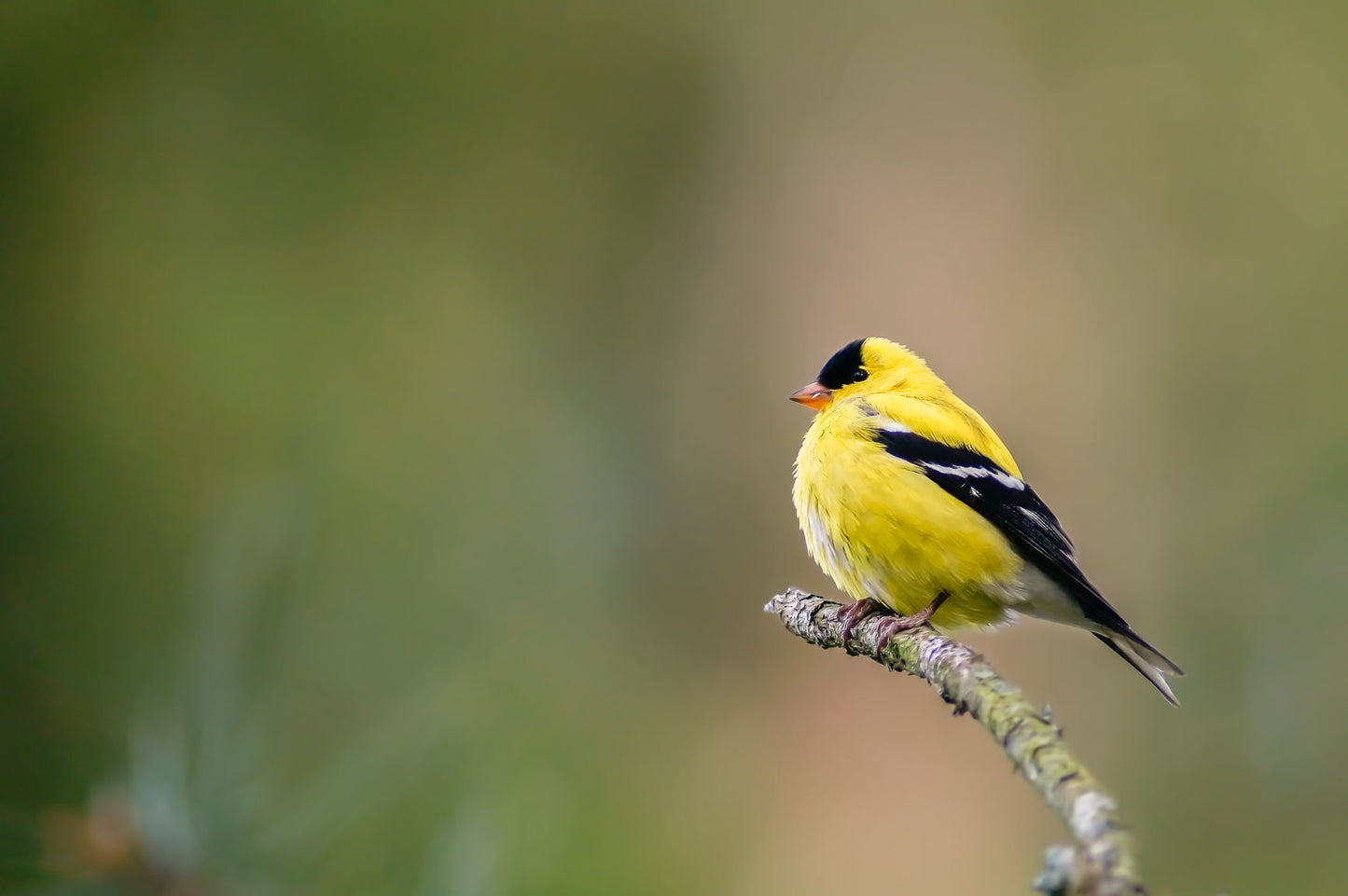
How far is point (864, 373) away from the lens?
12.9 feet

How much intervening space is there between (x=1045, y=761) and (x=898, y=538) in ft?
6.21

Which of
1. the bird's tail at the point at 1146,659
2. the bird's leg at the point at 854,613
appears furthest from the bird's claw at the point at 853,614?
the bird's tail at the point at 1146,659

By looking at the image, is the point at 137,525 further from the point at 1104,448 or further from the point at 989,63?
the point at 989,63

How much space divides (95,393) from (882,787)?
3.88m

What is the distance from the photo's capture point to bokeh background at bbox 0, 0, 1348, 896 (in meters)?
4.83

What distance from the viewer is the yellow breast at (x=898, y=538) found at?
2.96 m

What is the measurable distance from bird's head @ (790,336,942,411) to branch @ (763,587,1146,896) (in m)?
1.82

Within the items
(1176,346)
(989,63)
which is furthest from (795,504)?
(989,63)

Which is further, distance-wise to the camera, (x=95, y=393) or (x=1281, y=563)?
(x=1281, y=563)

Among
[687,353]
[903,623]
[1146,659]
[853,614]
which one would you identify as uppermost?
[687,353]

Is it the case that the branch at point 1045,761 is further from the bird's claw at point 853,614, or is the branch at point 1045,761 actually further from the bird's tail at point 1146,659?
the bird's tail at point 1146,659

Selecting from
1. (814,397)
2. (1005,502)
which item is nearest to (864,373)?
(814,397)

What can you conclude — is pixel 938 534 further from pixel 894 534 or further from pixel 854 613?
pixel 854 613

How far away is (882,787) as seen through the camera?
202 inches
